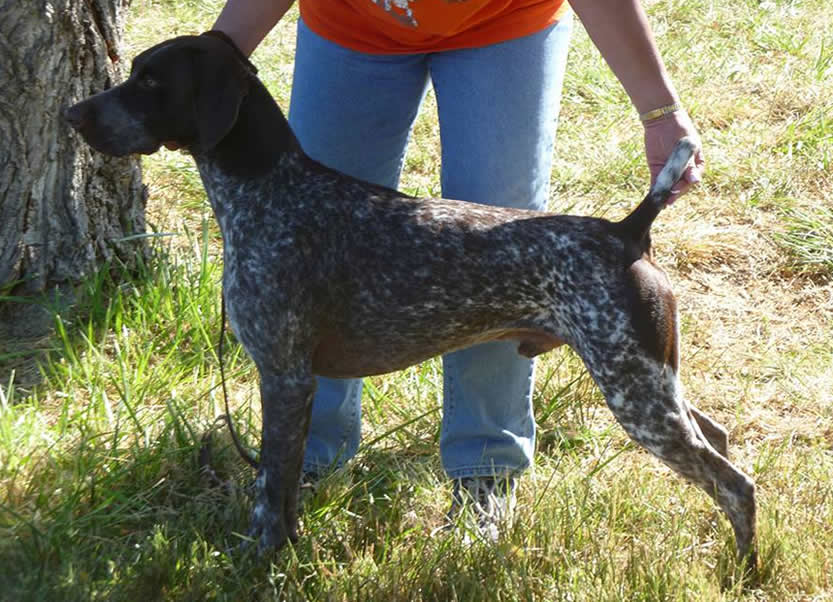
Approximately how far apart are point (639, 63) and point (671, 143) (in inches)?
9.0

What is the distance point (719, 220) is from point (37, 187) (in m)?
3.28

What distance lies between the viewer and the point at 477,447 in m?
3.42

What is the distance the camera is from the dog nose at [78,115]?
2836mm

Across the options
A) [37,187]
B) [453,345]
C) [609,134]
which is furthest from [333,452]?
[609,134]

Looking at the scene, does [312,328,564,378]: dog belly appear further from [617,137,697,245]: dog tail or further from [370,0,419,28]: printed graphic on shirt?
[370,0,419,28]: printed graphic on shirt

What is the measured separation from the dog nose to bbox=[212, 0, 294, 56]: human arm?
54 centimetres

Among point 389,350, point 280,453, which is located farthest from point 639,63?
point 280,453

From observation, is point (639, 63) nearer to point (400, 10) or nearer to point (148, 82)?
point (400, 10)

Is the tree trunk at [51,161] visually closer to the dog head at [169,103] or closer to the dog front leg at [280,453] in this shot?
the dog head at [169,103]

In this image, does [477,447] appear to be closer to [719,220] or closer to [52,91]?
[52,91]

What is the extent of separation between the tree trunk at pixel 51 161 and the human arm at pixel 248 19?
3.30 ft

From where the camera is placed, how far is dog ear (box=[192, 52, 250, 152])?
2.79m

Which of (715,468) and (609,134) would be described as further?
(609,134)

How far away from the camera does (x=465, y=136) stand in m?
3.10
